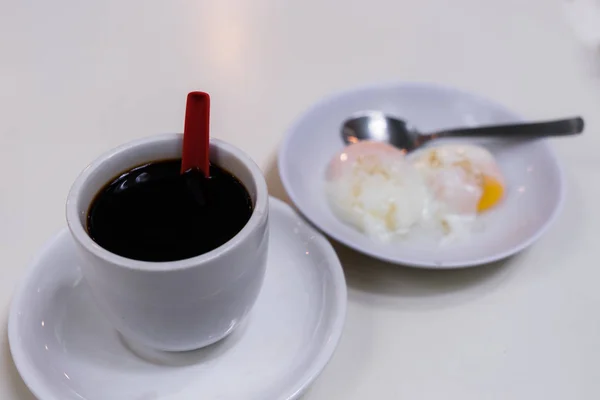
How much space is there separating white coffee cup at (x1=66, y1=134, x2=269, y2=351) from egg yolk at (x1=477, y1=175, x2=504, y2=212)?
47 centimetres

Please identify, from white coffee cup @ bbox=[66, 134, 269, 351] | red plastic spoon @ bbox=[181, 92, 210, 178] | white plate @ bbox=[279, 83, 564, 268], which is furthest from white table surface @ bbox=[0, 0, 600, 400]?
red plastic spoon @ bbox=[181, 92, 210, 178]

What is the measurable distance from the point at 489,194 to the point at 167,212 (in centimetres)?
58

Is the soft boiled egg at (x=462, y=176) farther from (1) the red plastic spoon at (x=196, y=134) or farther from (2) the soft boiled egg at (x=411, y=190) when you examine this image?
(1) the red plastic spoon at (x=196, y=134)

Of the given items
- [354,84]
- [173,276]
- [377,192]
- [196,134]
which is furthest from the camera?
[354,84]

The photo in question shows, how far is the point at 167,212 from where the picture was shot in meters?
0.64

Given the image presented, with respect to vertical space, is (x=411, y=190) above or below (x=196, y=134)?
below

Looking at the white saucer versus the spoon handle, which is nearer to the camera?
the white saucer

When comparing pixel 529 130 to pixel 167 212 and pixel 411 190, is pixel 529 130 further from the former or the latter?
pixel 167 212

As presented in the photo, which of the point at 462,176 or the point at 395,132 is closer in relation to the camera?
the point at 462,176

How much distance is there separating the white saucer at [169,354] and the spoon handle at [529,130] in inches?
17.8

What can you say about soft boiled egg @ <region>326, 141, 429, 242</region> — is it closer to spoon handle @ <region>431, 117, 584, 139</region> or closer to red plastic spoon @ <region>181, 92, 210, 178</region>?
spoon handle @ <region>431, 117, 584, 139</region>

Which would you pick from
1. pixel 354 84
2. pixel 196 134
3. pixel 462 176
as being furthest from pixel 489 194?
pixel 196 134

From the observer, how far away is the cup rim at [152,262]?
21.1 inches

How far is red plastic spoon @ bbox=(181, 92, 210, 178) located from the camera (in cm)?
63
